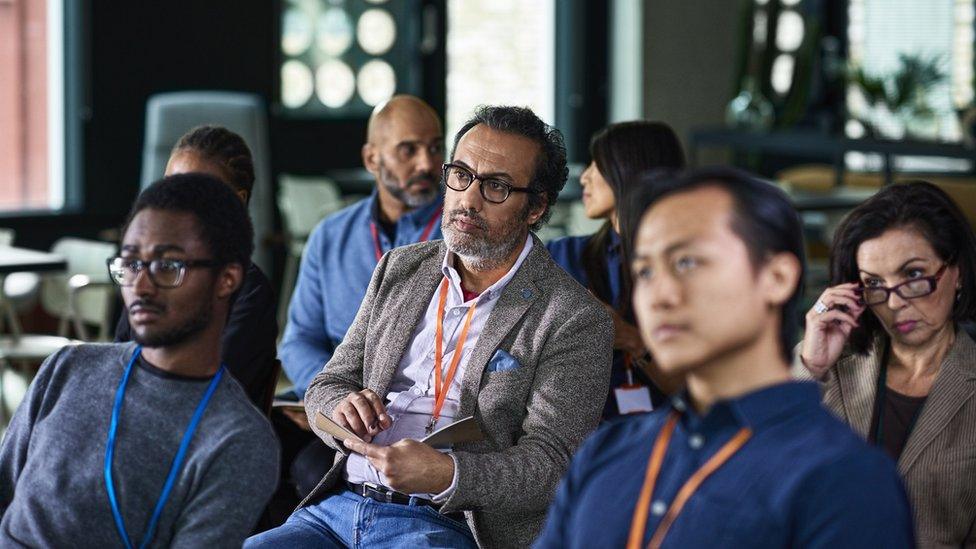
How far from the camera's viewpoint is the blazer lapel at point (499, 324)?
8.04ft

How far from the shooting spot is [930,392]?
2.30m

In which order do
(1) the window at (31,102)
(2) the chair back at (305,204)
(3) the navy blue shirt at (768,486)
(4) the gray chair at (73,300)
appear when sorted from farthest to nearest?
(2) the chair back at (305,204), (1) the window at (31,102), (4) the gray chair at (73,300), (3) the navy blue shirt at (768,486)

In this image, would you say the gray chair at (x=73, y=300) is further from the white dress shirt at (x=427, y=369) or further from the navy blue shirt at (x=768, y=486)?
the navy blue shirt at (x=768, y=486)

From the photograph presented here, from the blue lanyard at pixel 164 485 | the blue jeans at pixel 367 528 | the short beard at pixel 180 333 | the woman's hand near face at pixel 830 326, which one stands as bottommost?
the blue jeans at pixel 367 528

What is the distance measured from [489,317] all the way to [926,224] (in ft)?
2.61

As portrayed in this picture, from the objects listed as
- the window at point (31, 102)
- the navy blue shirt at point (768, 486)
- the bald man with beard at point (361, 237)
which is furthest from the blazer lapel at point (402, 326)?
the window at point (31, 102)

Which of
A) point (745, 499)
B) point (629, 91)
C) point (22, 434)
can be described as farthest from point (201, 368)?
point (629, 91)

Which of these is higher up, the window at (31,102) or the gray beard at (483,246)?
the window at (31,102)

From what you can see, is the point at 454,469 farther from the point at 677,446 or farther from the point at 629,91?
the point at 629,91

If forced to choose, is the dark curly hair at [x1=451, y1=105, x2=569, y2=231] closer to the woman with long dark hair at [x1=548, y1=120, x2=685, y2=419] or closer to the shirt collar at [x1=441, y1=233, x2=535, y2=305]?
the shirt collar at [x1=441, y1=233, x2=535, y2=305]

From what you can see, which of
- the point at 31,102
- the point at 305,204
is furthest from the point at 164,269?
the point at 31,102

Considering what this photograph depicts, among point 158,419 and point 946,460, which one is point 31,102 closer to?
point 158,419

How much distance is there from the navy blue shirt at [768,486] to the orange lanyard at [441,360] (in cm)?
93

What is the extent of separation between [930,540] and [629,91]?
838cm
